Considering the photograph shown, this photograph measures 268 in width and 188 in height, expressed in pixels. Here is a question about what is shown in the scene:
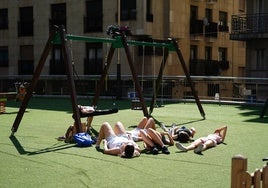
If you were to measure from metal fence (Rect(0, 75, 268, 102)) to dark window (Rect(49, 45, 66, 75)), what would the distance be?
4.01 m

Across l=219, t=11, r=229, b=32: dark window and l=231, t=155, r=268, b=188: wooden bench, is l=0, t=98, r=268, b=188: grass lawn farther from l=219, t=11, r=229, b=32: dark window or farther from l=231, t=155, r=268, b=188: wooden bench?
l=219, t=11, r=229, b=32: dark window

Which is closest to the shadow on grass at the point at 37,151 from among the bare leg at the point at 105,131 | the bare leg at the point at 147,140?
the bare leg at the point at 105,131

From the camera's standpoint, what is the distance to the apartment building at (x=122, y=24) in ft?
96.6

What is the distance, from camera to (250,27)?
2648 cm

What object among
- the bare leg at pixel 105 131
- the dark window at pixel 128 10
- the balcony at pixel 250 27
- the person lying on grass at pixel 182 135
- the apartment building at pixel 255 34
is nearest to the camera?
the bare leg at pixel 105 131

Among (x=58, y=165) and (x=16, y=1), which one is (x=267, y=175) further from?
(x=16, y=1)

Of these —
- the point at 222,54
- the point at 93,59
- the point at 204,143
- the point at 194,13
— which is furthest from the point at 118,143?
the point at 222,54

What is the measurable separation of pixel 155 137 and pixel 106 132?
973 millimetres

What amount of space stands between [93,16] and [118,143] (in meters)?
23.8

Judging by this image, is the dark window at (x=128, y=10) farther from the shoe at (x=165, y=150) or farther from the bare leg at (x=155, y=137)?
the shoe at (x=165, y=150)

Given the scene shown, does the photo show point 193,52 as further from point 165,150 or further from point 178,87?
point 165,150

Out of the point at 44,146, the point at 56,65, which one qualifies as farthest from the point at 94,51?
the point at 44,146

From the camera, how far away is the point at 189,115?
15.5 m

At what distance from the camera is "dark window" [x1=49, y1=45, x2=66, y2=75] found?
32372mm
